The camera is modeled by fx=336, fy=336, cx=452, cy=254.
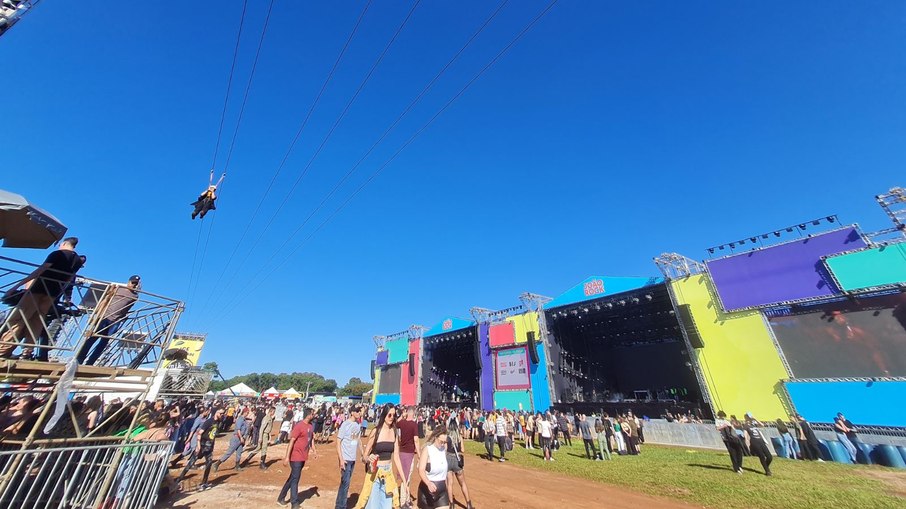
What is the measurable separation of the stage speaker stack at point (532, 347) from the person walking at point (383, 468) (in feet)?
68.6

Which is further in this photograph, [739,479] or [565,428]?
[565,428]

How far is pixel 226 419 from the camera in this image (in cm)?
1981

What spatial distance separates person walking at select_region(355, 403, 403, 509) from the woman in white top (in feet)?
1.46

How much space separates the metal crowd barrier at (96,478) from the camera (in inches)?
159

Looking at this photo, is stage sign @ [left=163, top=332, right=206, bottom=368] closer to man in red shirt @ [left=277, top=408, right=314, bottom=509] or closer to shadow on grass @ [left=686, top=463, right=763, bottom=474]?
man in red shirt @ [left=277, top=408, right=314, bottom=509]

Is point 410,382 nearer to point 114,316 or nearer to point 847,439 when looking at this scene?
point 847,439

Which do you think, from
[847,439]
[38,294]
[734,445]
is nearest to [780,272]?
[847,439]

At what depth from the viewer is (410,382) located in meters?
33.9

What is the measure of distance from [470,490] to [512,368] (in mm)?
18721

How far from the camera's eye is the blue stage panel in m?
13.5

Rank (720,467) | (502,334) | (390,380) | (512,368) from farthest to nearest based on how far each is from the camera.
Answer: (390,380), (502,334), (512,368), (720,467)

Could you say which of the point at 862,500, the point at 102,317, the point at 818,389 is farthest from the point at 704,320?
the point at 102,317

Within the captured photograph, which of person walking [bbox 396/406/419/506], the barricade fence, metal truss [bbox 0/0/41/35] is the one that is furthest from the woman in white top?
metal truss [bbox 0/0/41/35]

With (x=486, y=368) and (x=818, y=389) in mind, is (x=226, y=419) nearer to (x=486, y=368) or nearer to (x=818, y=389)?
(x=486, y=368)
